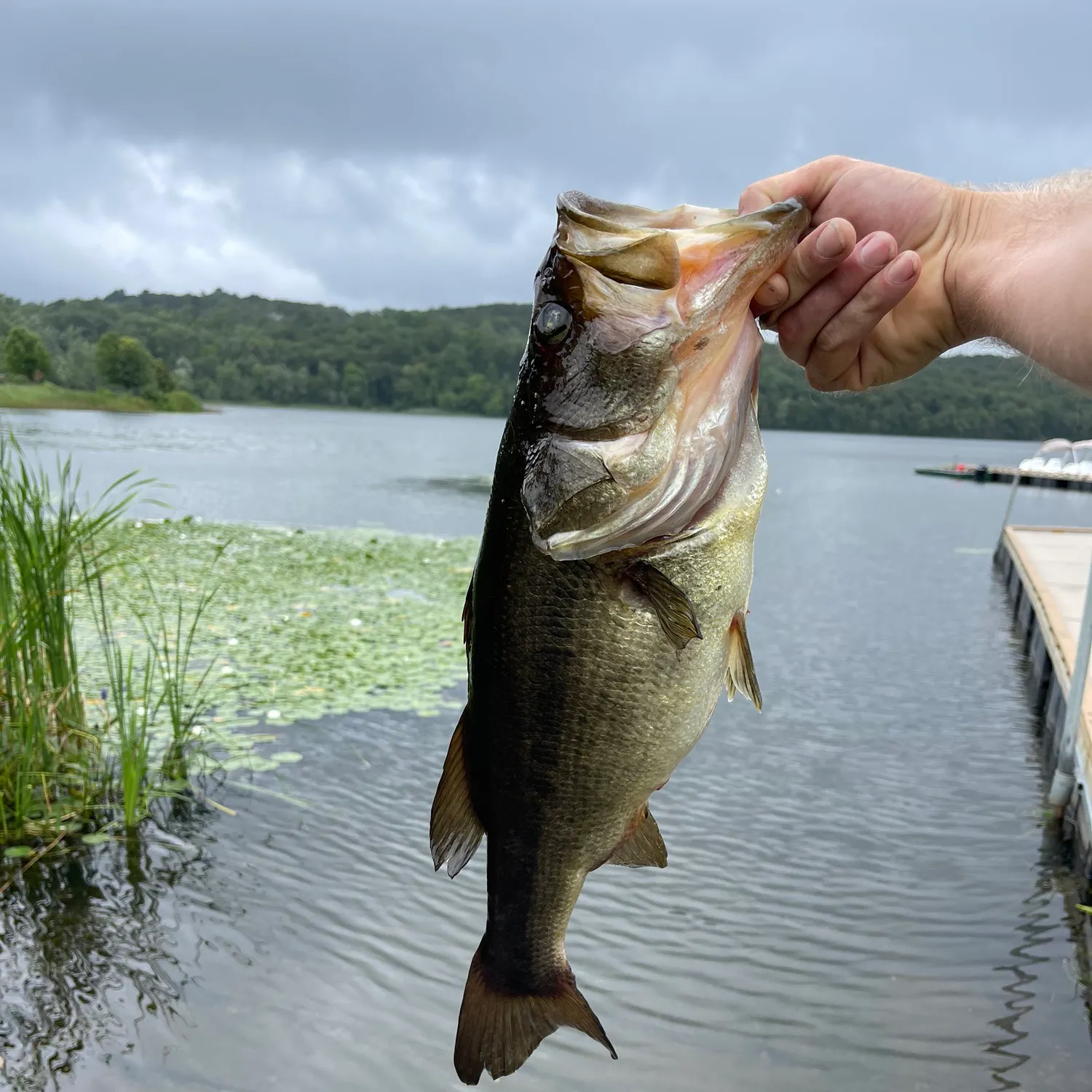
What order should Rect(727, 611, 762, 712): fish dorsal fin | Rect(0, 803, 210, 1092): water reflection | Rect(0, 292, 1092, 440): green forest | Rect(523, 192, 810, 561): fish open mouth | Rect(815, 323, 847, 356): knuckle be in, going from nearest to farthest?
Rect(523, 192, 810, 561): fish open mouth, Rect(727, 611, 762, 712): fish dorsal fin, Rect(815, 323, 847, 356): knuckle, Rect(0, 803, 210, 1092): water reflection, Rect(0, 292, 1092, 440): green forest

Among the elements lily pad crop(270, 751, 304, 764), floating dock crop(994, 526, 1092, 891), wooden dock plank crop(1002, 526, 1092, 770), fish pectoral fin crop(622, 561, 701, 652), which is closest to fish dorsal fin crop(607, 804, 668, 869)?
fish pectoral fin crop(622, 561, 701, 652)

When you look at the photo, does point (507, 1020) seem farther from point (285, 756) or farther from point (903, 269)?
point (285, 756)

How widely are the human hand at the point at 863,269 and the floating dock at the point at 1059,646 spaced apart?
443 cm

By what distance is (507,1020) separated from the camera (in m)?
1.99

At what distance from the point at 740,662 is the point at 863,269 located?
745mm

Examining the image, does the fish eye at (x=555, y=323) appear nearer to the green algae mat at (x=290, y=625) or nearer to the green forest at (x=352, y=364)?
the green algae mat at (x=290, y=625)

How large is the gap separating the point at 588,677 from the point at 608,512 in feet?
0.94

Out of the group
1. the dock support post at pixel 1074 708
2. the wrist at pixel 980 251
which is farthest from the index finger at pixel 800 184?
the dock support post at pixel 1074 708

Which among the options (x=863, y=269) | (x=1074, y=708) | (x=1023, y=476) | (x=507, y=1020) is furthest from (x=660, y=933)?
(x=1023, y=476)

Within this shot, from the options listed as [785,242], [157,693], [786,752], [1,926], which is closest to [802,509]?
[786,752]

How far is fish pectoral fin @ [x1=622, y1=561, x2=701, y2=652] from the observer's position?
66.2 inches

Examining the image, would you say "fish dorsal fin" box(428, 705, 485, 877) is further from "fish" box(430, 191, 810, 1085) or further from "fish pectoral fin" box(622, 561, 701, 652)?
"fish pectoral fin" box(622, 561, 701, 652)

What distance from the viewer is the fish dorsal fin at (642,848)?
2004 millimetres

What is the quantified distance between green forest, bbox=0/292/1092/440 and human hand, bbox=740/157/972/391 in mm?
36280
